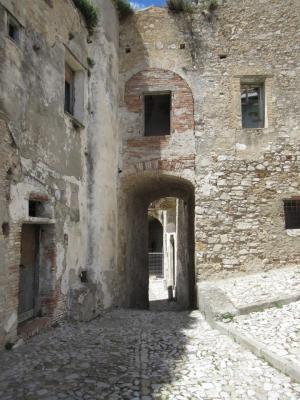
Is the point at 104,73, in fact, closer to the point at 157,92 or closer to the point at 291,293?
the point at 157,92

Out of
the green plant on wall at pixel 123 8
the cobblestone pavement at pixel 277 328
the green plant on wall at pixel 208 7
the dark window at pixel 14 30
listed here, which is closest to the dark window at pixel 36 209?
the dark window at pixel 14 30

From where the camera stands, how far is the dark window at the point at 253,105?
Answer: 9.21 metres

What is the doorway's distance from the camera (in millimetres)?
5746

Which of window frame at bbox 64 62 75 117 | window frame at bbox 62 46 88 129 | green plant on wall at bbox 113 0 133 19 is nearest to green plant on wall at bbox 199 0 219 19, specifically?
green plant on wall at bbox 113 0 133 19

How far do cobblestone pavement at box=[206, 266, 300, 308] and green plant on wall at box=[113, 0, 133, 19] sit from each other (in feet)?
22.8

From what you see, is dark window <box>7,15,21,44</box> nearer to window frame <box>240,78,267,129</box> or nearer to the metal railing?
window frame <box>240,78,267,129</box>

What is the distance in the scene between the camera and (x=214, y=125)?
8.89 meters

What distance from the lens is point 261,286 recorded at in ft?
23.2

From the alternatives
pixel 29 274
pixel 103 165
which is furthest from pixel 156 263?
pixel 29 274

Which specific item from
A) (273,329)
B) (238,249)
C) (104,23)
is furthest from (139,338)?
(104,23)

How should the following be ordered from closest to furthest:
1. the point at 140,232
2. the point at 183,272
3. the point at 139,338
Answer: the point at 139,338, the point at 140,232, the point at 183,272

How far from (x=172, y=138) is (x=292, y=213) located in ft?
10.9

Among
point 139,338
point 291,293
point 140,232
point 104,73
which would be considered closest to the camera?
point 139,338

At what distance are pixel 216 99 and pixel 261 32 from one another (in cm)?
205
